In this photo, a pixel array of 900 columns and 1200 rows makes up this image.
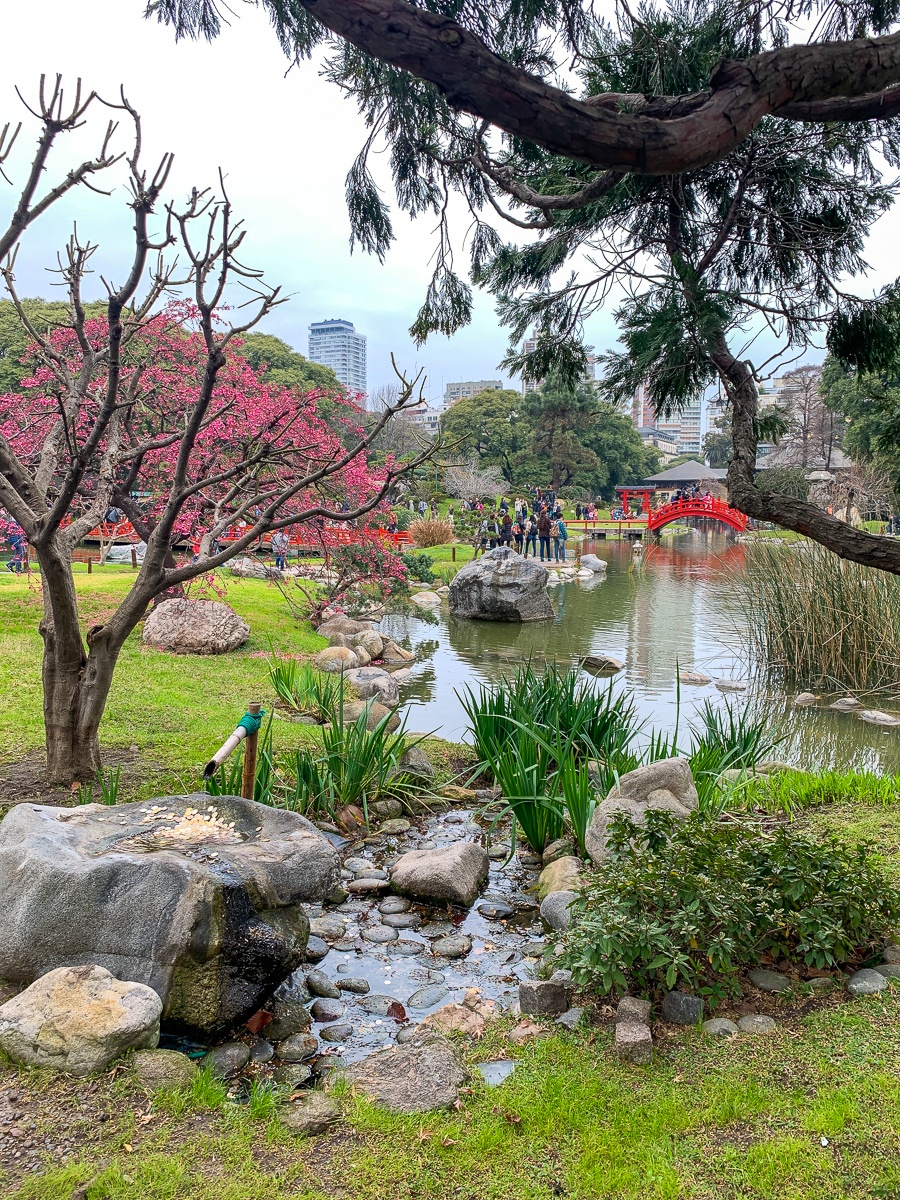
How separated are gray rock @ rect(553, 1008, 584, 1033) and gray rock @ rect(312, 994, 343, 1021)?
0.73m

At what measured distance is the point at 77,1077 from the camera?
2025mm

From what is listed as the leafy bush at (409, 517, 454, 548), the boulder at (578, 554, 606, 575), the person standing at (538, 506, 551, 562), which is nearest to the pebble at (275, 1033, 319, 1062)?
the person standing at (538, 506, 551, 562)

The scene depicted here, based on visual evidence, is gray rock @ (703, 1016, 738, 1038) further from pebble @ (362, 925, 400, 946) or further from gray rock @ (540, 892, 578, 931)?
pebble @ (362, 925, 400, 946)

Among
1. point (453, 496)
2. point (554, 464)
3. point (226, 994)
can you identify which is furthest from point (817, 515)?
point (554, 464)

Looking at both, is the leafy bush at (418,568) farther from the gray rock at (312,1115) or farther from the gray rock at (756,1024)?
the gray rock at (312,1115)

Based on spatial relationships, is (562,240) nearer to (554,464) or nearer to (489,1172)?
(489,1172)

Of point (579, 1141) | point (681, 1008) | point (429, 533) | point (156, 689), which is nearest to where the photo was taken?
point (579, 1141)

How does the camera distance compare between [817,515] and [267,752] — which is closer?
[817,515]

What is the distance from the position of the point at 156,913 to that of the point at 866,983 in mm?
2136

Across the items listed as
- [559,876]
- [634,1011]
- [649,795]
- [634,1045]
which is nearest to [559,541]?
[649,795]

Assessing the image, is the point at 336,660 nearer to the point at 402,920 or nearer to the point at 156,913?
the point at 402,920

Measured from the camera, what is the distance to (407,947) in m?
3.21

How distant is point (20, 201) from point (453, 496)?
2745 centimetres

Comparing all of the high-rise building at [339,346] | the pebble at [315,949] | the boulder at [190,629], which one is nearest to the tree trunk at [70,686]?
the pebble at [315,949]
